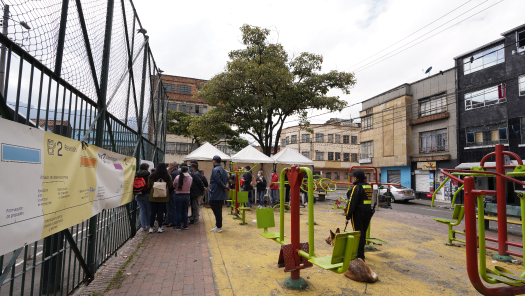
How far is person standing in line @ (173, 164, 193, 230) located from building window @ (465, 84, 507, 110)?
22.7m

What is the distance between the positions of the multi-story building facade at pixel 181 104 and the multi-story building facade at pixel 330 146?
1613cm

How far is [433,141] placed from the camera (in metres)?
24.9

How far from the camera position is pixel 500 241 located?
5586 millimetres

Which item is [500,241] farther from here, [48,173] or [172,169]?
[172,169]

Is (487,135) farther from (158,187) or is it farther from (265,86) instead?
(158,187)

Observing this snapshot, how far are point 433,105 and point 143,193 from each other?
85.2 feet

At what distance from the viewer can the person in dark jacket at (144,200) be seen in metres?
6.46

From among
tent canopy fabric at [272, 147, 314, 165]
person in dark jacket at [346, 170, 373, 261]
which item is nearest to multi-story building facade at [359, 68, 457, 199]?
tent canopy fabric at [272, 147, 314, 165]

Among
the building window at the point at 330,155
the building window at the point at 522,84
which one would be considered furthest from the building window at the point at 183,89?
the building window at the point at 522,84

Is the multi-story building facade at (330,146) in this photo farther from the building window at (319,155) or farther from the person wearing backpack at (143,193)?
the person wearing backpack at (143,193)

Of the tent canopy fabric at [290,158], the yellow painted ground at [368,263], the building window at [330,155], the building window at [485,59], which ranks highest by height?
the building window at [485,59]

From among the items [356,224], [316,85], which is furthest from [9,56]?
[316,85]

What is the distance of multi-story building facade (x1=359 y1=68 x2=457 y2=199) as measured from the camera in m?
23.4

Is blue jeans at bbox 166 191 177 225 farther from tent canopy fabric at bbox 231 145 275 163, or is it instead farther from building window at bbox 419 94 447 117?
building window at bbox 419 94 447 117
